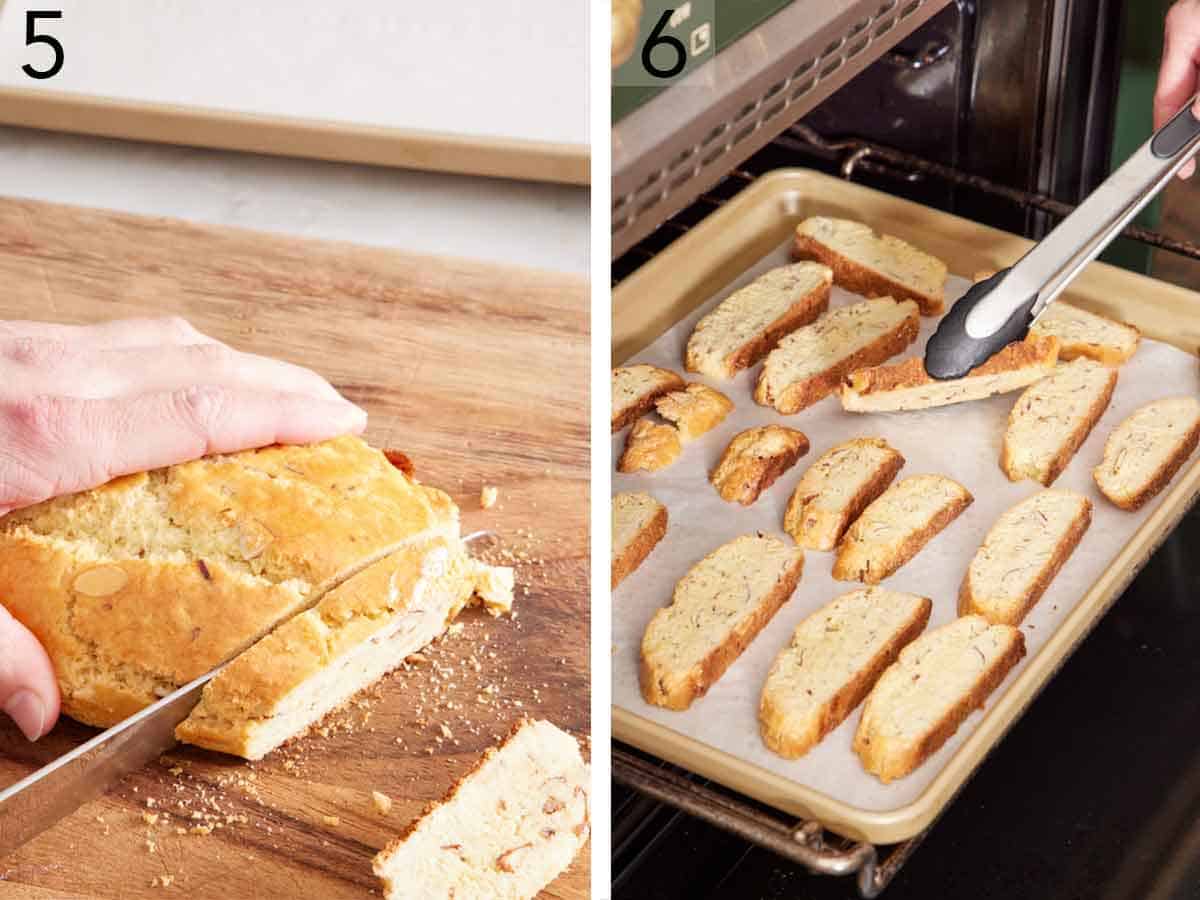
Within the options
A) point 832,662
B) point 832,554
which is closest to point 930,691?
point 832,662

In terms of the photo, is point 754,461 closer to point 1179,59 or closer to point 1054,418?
point 1054,418

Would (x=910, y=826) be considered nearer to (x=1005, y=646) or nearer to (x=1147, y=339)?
(x=1005, y=646)

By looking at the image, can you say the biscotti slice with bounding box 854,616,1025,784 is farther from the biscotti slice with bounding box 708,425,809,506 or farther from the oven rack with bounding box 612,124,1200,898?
the biscotti slice with bounding box 708,425,809,506

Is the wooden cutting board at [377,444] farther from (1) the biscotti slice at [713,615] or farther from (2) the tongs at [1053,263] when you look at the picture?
(2) the tongs at [1053,263]

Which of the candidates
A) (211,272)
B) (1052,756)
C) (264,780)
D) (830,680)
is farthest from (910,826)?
(211,272)

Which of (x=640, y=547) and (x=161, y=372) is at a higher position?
(x=161, y=372)

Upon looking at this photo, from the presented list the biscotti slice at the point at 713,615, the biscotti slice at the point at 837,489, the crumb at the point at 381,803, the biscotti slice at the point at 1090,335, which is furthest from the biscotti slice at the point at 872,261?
the crumb at the point at 381,803

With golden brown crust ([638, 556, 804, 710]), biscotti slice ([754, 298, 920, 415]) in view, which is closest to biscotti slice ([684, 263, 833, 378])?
biscotti slice ([754, 298, 920, 415])
